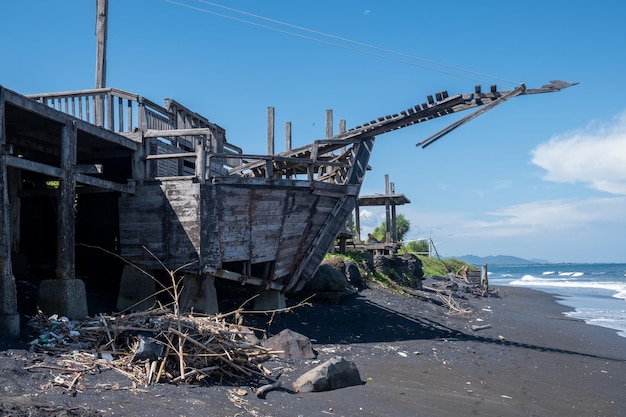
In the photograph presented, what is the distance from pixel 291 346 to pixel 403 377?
218 cm

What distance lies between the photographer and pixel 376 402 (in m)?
8.55

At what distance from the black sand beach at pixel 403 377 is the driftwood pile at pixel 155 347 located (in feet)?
1.18

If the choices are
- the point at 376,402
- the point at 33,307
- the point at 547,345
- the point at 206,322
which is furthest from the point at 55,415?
the point at 547,345

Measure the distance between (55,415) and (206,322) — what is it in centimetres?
372

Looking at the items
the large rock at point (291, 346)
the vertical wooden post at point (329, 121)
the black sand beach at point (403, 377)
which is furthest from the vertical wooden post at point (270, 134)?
the large rock at point (291, 346)

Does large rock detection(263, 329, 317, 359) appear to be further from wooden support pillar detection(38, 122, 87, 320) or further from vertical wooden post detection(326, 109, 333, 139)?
vertical wooden post detection(326, 109, 333, 139)

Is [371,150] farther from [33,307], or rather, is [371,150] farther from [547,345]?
[33,307]

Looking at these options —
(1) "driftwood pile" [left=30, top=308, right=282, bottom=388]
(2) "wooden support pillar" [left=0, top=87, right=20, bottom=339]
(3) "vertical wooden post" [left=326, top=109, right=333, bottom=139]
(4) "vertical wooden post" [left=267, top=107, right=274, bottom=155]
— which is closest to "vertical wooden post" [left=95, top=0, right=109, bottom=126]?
(4) "vertical wooden post" [left=267, top=107, right=274, bottom=155]

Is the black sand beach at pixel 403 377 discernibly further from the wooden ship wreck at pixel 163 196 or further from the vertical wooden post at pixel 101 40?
the vertical wooden post at pixel 101 40

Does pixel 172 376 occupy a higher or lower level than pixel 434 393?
higher

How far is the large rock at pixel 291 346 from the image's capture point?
10.6 m

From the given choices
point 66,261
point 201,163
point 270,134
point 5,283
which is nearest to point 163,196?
point 201,163

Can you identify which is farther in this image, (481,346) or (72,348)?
(481,346)

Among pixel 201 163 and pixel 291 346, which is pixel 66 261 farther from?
pixel 291 346
